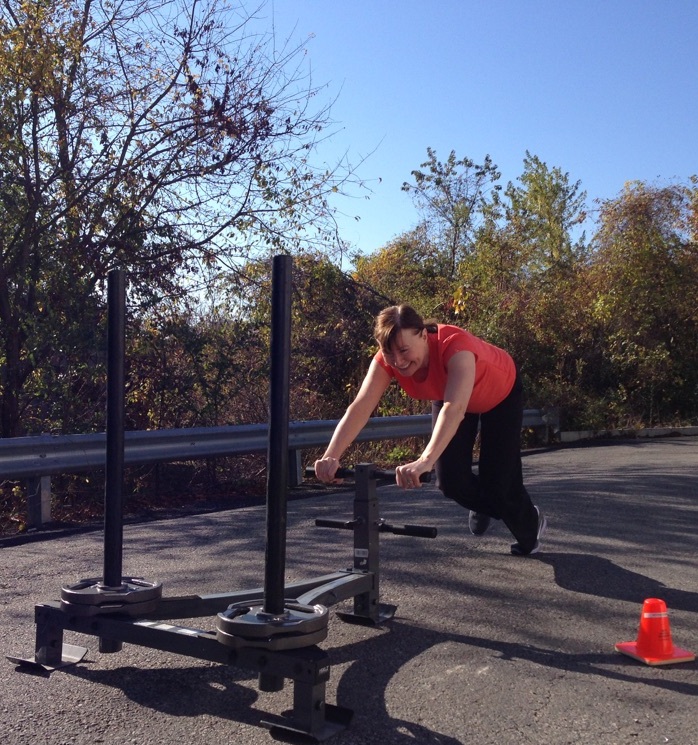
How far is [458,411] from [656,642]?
1.26 metres

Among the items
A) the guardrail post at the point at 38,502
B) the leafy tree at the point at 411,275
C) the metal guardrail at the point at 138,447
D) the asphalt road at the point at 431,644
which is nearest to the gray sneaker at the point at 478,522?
the asphalt road at the point at 431,644

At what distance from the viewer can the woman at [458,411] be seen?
13.0 ft

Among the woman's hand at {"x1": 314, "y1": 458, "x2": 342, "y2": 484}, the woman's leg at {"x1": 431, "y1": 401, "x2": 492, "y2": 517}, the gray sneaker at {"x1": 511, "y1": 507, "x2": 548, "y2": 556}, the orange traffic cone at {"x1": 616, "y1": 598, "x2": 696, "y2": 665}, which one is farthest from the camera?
the gray sneaker at {"x1": 511, "y1": 507, "x2": 548, "y2": 556}

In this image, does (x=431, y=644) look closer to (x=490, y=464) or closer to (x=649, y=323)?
(x=490, y=464)

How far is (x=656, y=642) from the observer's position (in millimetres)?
3584

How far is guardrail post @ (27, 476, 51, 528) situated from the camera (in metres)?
7.21

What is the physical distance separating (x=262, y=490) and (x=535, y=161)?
155 feet

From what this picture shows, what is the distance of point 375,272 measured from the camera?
2859cm

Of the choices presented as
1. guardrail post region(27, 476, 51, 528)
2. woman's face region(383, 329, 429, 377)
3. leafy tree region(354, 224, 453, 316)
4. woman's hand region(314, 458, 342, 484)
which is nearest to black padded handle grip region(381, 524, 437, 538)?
woman's hand region(314, 458, 342, 484)

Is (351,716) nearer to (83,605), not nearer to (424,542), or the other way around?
(83,605)

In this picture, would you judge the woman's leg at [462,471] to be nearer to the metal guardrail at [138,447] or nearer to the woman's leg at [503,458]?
the woman's leg at [503,458]

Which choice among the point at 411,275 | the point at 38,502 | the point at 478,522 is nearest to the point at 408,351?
the point at 478,522

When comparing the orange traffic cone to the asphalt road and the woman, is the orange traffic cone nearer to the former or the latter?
the asphalt road

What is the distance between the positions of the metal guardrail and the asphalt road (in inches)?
35.9
